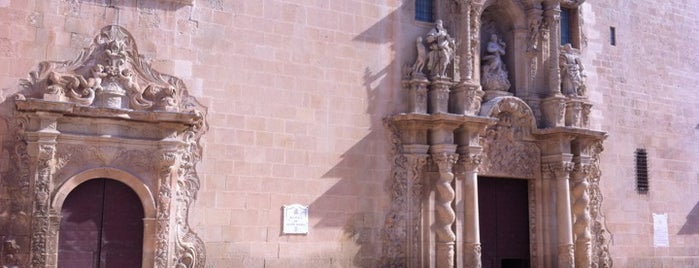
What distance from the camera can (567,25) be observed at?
16469 mm

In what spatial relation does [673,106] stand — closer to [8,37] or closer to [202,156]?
[202,156]

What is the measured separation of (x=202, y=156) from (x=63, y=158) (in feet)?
6.74

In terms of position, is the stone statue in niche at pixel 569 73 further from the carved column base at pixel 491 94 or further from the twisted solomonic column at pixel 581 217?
the carved column base at pixel 491 94

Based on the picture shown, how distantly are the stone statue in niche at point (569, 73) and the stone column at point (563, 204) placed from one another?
1404 millimetres

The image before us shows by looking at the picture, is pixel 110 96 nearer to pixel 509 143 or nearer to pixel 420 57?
pixel 420 57

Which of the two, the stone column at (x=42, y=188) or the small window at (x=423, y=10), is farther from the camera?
the small window at (x=423, y=10)

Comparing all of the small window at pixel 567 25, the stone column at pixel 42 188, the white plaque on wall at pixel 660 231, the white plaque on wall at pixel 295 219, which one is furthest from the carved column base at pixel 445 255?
the stone column at pixel 42 188

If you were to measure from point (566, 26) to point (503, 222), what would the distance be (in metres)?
4.65

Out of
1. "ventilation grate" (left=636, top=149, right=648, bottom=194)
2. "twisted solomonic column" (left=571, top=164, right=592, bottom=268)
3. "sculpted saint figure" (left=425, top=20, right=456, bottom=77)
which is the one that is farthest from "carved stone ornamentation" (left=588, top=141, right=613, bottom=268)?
"sculpted saint figure" (left=425, top=20, right=456, bottom=77)

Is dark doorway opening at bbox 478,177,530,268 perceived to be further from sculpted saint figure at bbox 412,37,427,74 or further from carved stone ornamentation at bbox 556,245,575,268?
sculpted saint figure at bbox 412,37,427,74

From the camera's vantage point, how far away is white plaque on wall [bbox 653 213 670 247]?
17.0m

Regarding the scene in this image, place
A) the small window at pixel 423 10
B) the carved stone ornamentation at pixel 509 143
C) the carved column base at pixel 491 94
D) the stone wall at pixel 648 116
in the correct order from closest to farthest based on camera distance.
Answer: the small window at pixel 423 10 → the carved stone ornamentation at pixel 509 143 → the carved column base at pixel 491 94 → the stone wall at pixel 648 116

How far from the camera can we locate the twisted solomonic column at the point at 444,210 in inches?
523

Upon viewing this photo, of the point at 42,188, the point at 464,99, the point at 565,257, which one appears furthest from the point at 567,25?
the point at 42,188
